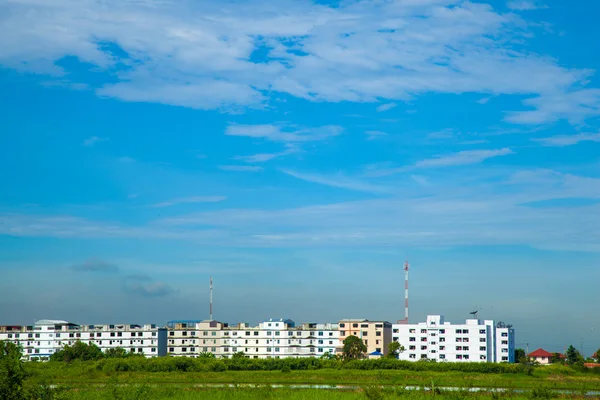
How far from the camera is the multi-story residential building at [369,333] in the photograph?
368 ft

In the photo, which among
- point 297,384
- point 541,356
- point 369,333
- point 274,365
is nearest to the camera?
point 297,384

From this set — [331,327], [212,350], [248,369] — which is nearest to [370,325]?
[331,327]

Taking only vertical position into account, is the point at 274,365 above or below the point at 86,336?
below

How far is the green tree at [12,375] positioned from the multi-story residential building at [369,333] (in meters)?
98.3

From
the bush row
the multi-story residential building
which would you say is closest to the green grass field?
the bush row

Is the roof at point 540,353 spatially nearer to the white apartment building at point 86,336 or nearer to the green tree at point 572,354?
the green tree at point 572,354

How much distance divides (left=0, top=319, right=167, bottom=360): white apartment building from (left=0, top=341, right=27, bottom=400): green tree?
101676 mm

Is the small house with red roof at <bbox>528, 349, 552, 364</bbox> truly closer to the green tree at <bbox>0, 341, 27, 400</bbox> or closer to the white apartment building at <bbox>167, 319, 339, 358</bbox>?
the white apartment building at <bbox>167, 319, 339, 358</bbox>

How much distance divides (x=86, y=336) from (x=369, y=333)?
48.7 metres

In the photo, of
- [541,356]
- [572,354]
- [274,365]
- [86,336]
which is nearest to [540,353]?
[541,356]

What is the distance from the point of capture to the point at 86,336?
117375 mm

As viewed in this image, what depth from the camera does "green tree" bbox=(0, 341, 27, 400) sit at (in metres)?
15.8

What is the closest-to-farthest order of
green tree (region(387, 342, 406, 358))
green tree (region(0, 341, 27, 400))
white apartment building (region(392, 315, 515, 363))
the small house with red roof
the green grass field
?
green tree (region(0, 341, 27, 400)) → the green grass field → green tree (region(387, 342, 406, 358)) → white apartment building (region(392, 315, 515, 363)) → the small house with red roof

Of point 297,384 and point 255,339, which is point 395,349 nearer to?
point 255,339
